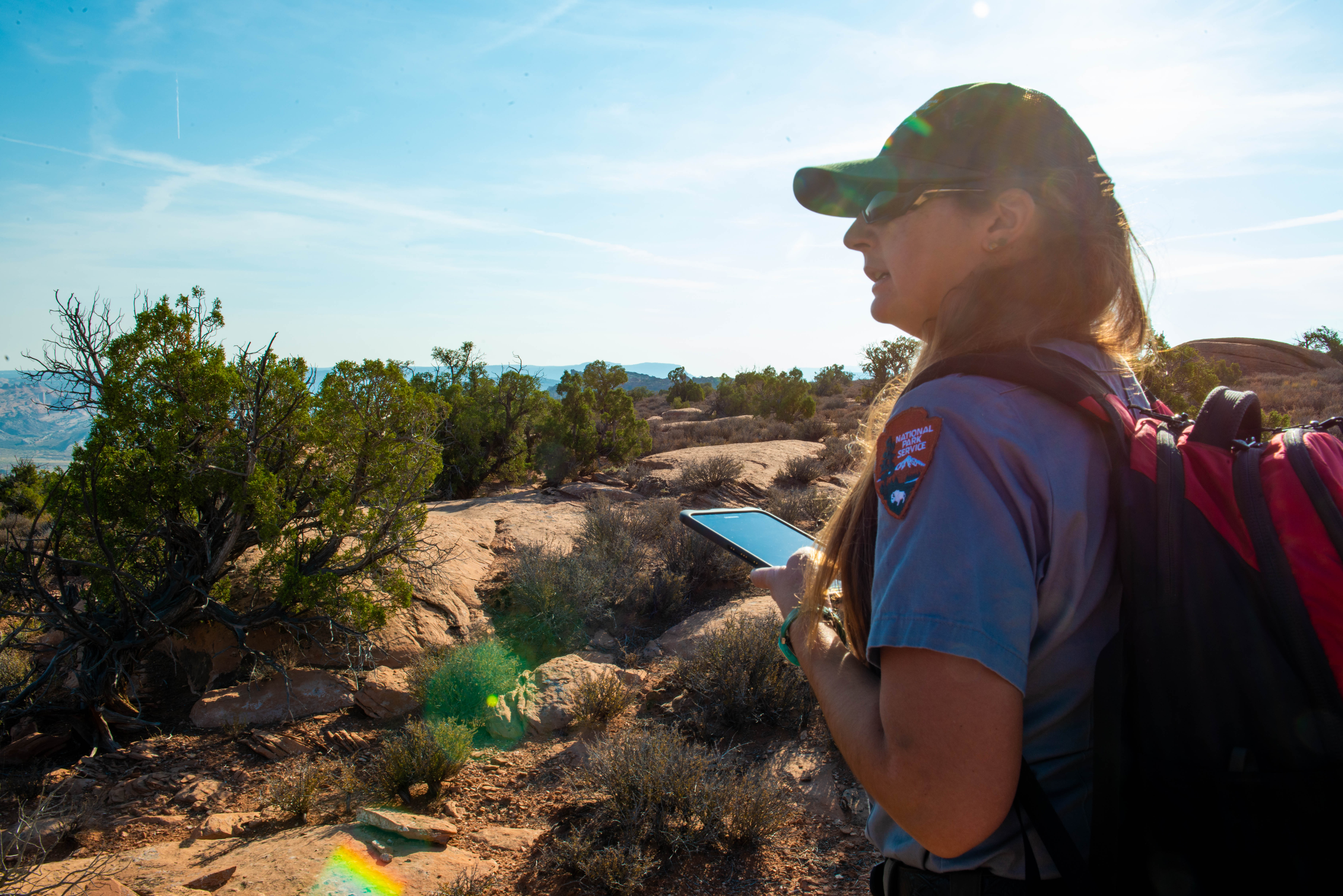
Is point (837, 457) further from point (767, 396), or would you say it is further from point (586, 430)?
point (767, 396)

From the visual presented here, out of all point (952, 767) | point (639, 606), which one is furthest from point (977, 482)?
point (639, 606)

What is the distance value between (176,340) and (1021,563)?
16.6 feet

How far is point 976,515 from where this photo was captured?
2.68ft

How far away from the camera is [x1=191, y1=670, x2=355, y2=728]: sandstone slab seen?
15.1 ft

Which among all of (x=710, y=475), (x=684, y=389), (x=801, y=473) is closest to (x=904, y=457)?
(x=710, y=475)

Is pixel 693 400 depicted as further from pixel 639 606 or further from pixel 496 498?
pixel 639 606

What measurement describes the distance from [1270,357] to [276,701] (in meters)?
35.1

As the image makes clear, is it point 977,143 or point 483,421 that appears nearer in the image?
point 977,143

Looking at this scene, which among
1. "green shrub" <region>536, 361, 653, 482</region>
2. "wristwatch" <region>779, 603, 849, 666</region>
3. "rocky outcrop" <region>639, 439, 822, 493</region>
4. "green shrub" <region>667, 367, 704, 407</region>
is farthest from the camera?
"green shrub" <region>667, 367, 704, 407</region>

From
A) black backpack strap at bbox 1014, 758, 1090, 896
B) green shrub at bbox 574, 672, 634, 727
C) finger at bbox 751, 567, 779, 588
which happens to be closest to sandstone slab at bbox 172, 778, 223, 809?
green shrub at bbox 574, 672, 634, 727

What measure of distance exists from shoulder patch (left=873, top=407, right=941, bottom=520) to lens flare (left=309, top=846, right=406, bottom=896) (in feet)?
9.51

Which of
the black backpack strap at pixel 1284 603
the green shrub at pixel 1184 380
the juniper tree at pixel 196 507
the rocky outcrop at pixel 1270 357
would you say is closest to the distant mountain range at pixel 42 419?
the juniper tree at pixel 196 507

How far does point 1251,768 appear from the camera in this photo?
2.40 feet

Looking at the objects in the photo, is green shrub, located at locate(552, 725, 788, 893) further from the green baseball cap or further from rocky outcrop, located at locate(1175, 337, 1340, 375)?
rocky outcrop, located at locate(1175, 337, 1340, 375)
